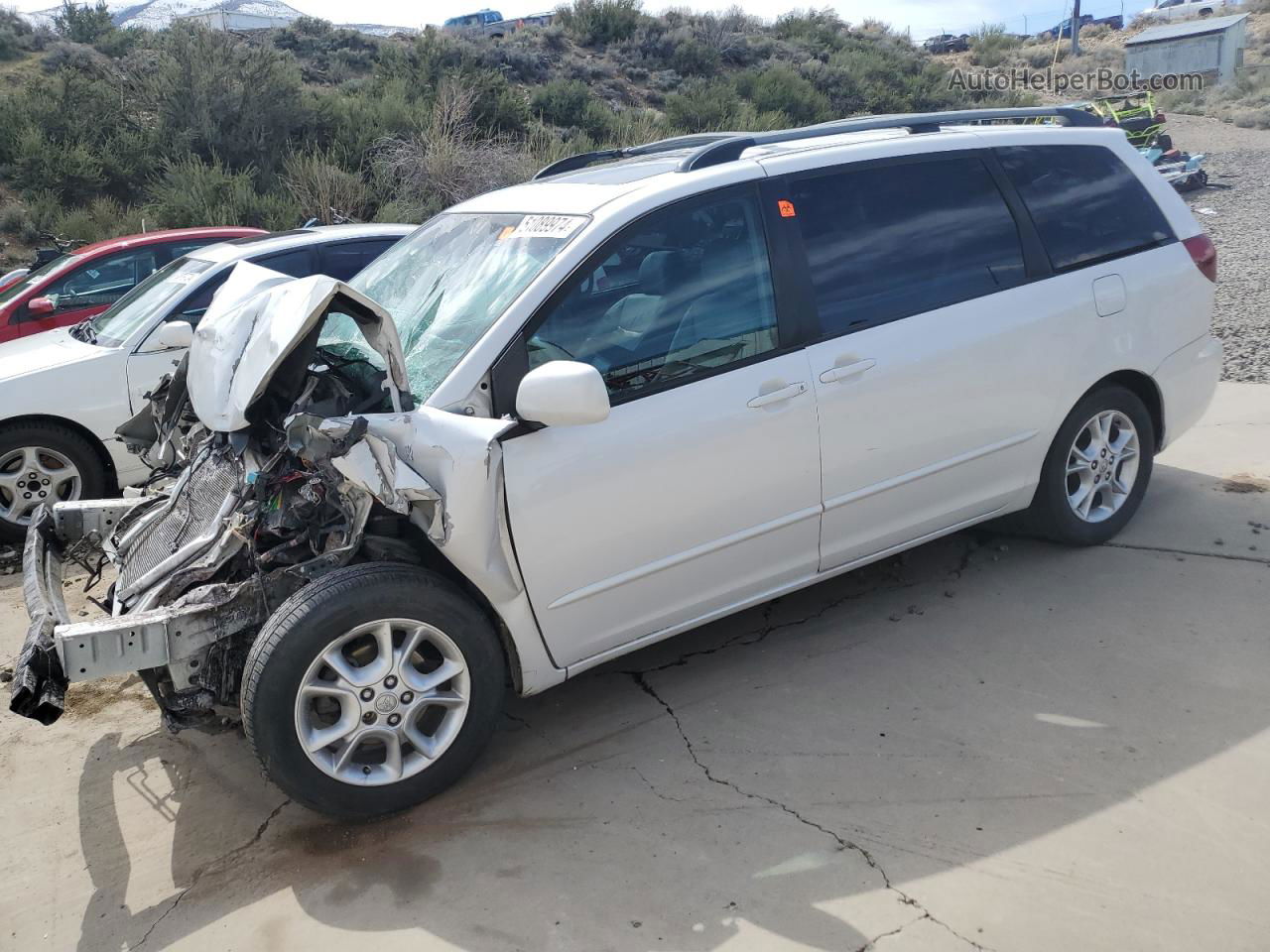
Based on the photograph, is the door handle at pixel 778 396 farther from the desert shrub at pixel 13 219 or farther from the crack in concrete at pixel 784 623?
the desert shrub at pixel 13 219

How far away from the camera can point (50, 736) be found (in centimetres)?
416

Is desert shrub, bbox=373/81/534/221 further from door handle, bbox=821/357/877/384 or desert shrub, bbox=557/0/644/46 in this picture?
desert shrub, bbox=557/0/644/46

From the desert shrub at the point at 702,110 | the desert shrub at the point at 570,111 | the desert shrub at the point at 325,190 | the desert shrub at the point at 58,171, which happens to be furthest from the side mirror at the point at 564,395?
the desert shrub at the point at 702,110

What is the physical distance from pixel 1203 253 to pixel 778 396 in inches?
98.8

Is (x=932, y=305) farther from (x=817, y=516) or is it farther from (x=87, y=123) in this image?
(x=87, y=123)

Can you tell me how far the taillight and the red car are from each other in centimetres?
635

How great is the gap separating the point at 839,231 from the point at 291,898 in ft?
9.68

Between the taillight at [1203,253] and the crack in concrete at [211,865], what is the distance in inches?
176

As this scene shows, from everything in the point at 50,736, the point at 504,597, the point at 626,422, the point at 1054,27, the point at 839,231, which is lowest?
the point at 50,736

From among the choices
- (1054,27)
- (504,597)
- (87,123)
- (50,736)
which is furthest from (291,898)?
(1054,27)

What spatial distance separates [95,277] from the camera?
843cm

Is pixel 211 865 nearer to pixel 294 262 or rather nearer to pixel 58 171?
pixel 294 262

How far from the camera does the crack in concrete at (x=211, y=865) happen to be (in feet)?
10.0

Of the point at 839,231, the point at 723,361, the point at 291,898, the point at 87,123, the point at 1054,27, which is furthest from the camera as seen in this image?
the point at 1054,27
